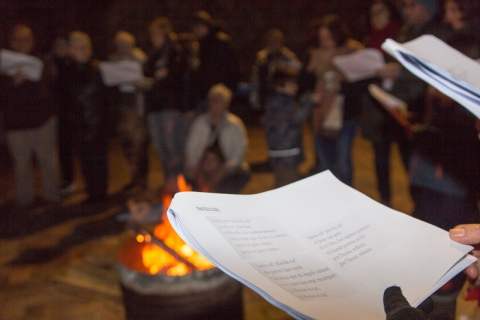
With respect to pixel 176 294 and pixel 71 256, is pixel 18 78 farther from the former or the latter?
pixel 176 294

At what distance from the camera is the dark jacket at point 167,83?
514 centimetres

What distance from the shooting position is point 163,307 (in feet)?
6.83

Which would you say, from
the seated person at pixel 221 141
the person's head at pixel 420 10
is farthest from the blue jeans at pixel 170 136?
the person's head at pixel 420 10

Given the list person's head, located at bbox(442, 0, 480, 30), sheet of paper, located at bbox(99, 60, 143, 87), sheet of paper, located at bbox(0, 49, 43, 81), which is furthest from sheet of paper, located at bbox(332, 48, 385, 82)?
sheet of paper, located at bbox(0, 49, 43, 81)

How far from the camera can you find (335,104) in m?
4.20

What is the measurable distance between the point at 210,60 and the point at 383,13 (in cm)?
208

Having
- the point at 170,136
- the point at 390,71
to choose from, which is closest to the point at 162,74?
the point at 170,136

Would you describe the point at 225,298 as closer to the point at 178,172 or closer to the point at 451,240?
the point at 451,240

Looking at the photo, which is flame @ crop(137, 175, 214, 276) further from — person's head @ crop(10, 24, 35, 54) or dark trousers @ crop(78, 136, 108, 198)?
person's head @ crop(10, 24, 35, 54)

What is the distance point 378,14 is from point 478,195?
8.17ft

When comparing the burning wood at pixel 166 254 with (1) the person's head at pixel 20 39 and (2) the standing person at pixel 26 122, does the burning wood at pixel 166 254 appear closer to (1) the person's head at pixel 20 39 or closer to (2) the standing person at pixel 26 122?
(2) the standing person at pixel 26 122

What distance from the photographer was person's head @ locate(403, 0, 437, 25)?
3.10 meters

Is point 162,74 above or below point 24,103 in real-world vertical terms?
above

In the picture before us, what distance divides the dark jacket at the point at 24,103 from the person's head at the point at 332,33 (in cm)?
311
